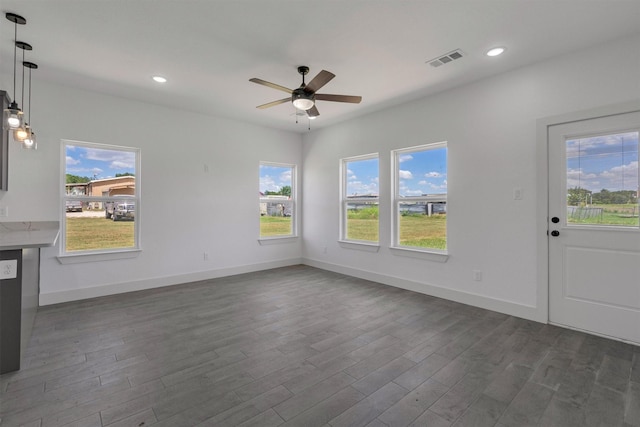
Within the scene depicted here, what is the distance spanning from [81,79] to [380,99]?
12.8 feet

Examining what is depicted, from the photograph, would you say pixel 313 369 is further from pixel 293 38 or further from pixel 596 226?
pixel 596 226

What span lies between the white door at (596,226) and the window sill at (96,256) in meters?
5.44

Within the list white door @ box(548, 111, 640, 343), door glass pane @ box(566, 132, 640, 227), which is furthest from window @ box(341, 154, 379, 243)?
door glass pane @ box(566, 132, 640, 227)

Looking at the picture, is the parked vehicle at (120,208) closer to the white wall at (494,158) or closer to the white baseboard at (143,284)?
the white baseboard at (143,284)

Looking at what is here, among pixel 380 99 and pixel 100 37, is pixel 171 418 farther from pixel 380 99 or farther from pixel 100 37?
pixel 380 99

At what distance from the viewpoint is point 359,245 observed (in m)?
5.25

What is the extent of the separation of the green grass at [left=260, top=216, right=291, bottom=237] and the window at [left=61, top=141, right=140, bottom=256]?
2.17m

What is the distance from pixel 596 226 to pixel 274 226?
4861 mm

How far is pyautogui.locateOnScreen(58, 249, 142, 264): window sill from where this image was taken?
394 centimetres

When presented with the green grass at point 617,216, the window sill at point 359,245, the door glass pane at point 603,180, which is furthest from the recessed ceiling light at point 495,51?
the window sill at point 359,245

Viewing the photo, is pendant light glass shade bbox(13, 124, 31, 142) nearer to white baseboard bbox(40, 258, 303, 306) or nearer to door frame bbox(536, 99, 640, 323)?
white baseboard bbox(40, 258, 303, 306)

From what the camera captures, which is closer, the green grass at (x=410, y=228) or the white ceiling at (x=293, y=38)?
the white ceiling at (x=293, y=38)

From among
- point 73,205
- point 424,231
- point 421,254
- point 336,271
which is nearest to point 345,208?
point 336,271

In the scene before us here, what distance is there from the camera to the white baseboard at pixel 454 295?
11.0 ft
